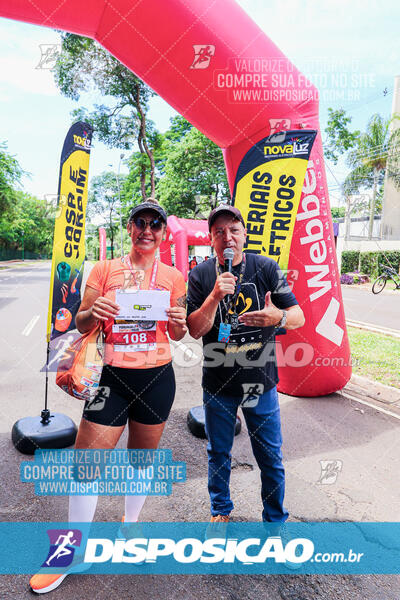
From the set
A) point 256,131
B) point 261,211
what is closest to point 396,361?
point 261,211

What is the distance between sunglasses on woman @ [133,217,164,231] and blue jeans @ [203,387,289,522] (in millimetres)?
1006

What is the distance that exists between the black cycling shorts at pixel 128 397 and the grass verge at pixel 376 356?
13.2 ft

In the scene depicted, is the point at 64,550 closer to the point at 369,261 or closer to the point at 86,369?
the point at 86,369

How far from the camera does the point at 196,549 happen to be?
7.50 ft

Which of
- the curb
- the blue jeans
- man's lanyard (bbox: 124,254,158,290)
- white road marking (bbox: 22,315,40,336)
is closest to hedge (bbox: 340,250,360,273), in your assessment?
the curb

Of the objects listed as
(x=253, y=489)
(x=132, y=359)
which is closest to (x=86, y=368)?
(x=132, y=359)

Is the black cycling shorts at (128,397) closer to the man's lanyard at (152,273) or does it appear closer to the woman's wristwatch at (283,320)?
the man's lanyard at (152,273)

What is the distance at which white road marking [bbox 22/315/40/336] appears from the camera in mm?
8891

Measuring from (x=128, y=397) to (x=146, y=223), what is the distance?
93 centimetres

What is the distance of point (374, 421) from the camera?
4.11 m

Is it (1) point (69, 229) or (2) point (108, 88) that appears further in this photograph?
(2) point (108, 88)

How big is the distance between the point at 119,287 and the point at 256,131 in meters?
2.48

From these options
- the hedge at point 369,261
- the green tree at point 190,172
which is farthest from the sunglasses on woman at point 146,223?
the hedge at point 369,261

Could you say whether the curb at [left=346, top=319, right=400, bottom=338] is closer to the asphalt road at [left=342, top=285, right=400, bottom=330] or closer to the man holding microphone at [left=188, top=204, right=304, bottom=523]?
the asphalt road at [left=342, top=285, right=400, bottom=330]
